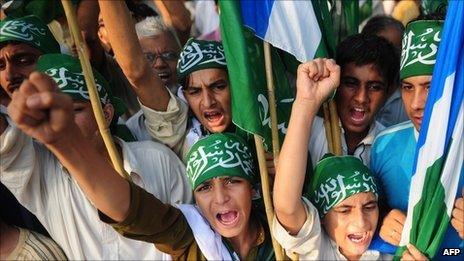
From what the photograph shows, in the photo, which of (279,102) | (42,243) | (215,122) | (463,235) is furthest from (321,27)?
(42,243)

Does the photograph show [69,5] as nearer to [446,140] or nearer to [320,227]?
[320,227]

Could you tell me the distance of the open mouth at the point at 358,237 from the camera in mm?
2682

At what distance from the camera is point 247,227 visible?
9.37 ft

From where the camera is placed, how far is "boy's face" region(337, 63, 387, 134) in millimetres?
3217

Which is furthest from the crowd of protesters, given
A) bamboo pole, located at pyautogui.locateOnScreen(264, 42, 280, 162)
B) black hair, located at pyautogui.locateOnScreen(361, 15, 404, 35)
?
black hair, located at pyautogui.locateOnScreen(361, 15, 404, 35)

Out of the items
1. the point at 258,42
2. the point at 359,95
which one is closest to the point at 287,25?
the point at 258,42

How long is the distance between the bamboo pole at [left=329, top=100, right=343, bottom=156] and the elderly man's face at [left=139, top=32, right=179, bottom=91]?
111 centimetres

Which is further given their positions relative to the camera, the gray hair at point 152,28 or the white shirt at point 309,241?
the gray hair at point 152,28

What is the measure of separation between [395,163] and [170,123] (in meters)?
1.05

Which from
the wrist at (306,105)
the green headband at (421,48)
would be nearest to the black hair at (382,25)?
the green headband at (421,48)

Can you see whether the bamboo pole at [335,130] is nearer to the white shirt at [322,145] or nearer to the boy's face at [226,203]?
the white shirt at [322,145]

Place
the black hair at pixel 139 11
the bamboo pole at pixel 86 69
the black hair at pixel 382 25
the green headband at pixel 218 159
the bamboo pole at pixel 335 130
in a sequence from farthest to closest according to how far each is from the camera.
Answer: the black hair at pixel 139 11 → the black hair at pixel 382 25 → the bamboo pole at pixel 335 130 → the green headband at pixel 218 159 → the bamboo pole at pixel 86 69

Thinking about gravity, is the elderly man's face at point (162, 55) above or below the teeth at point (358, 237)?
above

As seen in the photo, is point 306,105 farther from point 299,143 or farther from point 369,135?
point 369,135
